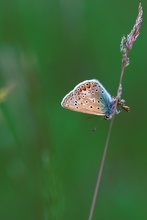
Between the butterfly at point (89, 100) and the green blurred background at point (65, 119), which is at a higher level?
the butterfly at point (89, 100)

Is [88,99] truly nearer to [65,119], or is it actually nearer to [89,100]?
[89,100]

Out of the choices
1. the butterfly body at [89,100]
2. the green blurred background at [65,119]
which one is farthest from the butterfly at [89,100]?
the green blurred background at [65,119]

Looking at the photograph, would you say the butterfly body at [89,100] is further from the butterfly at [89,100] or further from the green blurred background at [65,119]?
the green blurred background at [65,119]

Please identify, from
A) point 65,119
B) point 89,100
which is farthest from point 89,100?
point 65,119

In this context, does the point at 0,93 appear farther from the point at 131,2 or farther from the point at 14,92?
the point at 131,2

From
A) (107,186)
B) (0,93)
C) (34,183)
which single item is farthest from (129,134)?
(0,93)

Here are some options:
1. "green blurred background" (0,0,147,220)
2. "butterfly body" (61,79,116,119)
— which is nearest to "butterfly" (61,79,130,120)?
"butterfly body" (61,79,116,119)

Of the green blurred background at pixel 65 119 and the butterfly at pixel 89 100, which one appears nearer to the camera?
the butterfly at pixel 89 100

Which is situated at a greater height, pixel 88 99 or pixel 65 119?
pixel 88 99
